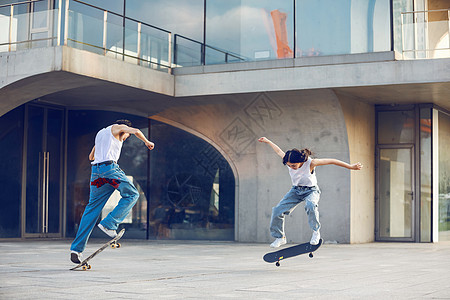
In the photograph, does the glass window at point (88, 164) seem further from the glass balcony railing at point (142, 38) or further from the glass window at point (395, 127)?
the glass window at point (395, 127)

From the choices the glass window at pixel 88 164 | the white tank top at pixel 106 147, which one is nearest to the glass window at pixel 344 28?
the glass window at pixel 88 164

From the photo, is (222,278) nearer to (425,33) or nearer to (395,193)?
(425,33)

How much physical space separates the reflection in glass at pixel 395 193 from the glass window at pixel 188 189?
4.13 meters

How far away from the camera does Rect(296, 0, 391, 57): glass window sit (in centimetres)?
1507

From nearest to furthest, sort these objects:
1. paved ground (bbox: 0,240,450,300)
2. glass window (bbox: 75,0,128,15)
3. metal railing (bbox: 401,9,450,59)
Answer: paved ground (bbox: 0,240,450,300)
metal railing (bbox: 401,9,450,59)
glass window (bbox: 75,0,128,15)

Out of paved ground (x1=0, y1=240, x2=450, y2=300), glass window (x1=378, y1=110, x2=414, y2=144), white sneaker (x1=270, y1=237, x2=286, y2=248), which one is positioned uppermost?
glass window (x1=378, y1=110, x2=414, y2=144)

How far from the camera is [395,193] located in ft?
59.6

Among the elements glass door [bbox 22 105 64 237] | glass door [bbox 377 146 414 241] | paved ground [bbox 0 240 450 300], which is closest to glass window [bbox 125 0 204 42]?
glass door [bbox 22 105 64 237]

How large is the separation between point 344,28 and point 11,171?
9.47 meters

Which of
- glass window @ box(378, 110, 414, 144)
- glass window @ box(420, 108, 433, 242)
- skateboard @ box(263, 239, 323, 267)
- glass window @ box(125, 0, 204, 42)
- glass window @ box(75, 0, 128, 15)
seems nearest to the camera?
skateboard @ box(263, 239, 323, 267)

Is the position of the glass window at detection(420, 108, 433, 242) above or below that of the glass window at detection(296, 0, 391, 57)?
below

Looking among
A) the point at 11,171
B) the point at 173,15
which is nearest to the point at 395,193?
the point at 173,15

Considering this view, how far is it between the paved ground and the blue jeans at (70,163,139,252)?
1.79ft

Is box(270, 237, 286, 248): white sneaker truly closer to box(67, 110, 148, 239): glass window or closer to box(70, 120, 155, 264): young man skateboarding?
box(70, 120, 155, 264): young man skateboarding
